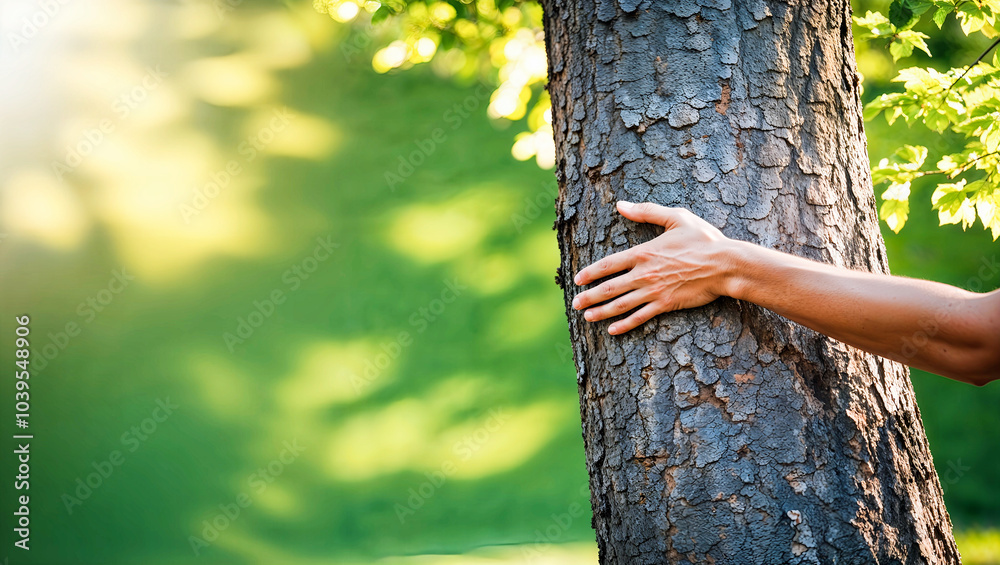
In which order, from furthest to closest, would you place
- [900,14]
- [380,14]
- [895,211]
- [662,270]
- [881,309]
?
[380,14] → [895,211] → [900,14] → [662,270] → [881,309]

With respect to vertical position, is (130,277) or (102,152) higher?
(102,152)

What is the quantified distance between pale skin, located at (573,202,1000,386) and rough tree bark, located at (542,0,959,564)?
5 cm

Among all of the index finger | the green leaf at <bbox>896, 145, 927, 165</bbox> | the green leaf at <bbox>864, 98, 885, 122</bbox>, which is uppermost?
the green leaf at <bbox>864, 98, 885, 122</bbox>

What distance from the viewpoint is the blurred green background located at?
3.25 metres

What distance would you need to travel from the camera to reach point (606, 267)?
1254mm

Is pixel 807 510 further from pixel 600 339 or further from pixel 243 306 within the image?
pixel 243 306

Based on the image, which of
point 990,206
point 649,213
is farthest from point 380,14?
point 990,206

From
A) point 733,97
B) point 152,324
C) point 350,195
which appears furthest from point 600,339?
point 152,324

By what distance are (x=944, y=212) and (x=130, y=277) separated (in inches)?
146

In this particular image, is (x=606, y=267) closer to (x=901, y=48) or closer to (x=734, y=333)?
(x=734, y=333)

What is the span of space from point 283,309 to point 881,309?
118 inches

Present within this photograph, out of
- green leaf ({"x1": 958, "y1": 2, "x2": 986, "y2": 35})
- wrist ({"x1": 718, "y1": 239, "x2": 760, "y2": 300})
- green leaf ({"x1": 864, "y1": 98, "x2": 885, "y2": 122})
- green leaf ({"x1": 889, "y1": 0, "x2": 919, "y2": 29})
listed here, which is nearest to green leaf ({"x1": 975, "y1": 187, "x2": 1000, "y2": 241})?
green leaf ({"x1": 864, "y1": 98, "x2": 885, "y2": 122})

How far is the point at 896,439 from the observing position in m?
1.20

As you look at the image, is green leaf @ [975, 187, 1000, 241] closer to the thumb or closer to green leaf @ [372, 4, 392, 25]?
the thumb
